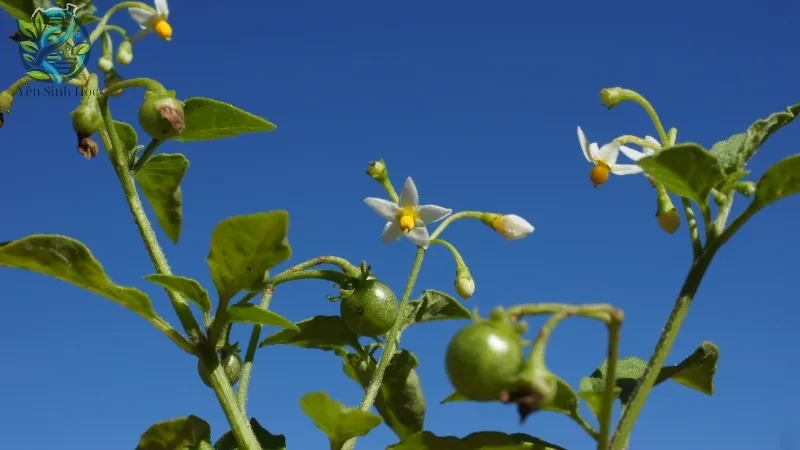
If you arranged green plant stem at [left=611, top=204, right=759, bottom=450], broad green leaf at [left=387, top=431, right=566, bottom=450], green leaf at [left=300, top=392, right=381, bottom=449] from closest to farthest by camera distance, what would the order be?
green plant stem at [left=611, top=204, right=759, bottom=450] < broad green leaf at [left=387, top=431, right=566, bottom=450] < green leaf at [left=300, top=392, right=381, bottom=449]

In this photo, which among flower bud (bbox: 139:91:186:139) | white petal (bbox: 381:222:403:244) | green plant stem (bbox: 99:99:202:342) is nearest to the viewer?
green plant stem (bbox: 99:99:202:342)

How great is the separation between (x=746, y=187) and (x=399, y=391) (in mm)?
1171

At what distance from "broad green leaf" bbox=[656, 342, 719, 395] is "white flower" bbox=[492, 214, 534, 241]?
2.83 feet

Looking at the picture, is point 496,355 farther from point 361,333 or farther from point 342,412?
point 361,333

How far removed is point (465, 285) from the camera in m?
2.98

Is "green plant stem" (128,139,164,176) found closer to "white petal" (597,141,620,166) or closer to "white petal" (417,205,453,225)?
"white petal" (417,205,453,225)

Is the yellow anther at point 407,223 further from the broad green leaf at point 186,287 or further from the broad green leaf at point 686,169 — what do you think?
the broad green leaf at point 686,169

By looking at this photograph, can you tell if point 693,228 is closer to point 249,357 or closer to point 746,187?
point 746,187

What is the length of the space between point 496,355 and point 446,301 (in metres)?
0.92

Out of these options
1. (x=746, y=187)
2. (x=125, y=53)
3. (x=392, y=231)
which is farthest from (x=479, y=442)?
(x=125, y=53)

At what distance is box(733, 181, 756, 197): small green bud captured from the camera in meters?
1.91

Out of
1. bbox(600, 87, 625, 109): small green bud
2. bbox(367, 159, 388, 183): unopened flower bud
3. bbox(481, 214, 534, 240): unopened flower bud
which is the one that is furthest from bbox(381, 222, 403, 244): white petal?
bbox(600, 87, 625, 109): small green bud

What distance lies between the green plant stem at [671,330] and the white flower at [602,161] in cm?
77

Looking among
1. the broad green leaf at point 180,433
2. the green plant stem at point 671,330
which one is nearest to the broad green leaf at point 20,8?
the broad green leaf at point 180,433
